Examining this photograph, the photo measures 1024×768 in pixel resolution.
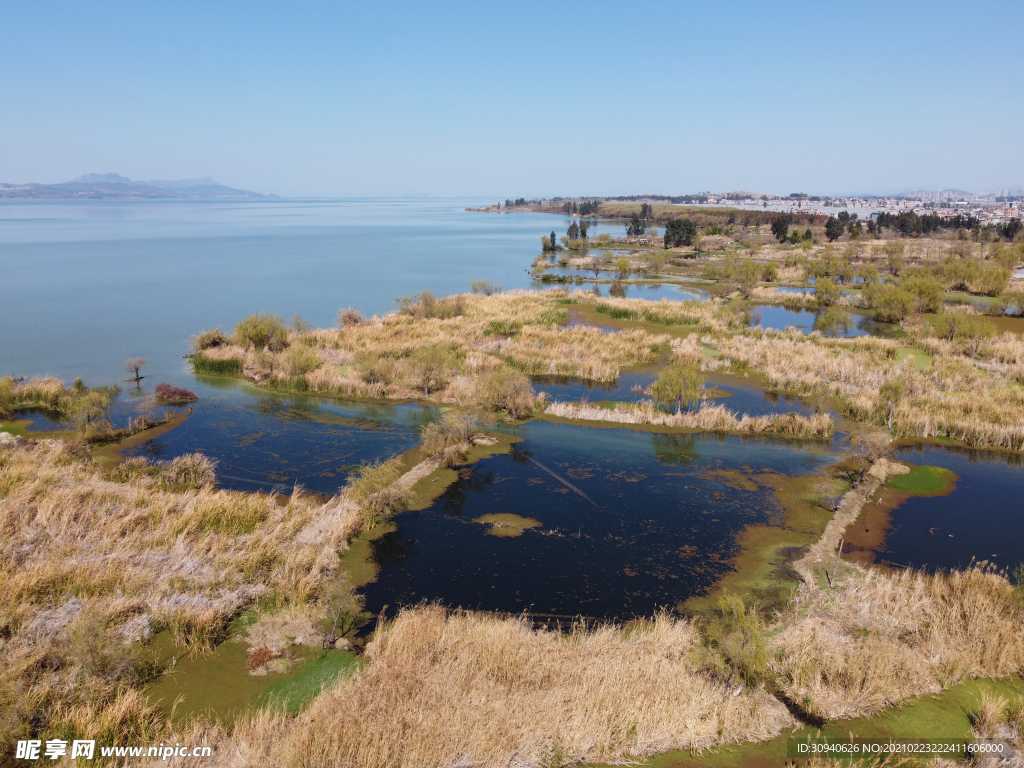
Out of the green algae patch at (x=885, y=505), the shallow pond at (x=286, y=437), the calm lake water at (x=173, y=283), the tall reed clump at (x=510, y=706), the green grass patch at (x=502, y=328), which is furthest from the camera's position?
the green grass patch at (x=502, y=328)

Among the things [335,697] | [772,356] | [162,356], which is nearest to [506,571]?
[335,697]

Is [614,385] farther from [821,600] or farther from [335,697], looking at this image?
[335,697]

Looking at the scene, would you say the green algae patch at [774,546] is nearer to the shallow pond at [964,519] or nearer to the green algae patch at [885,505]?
the green algae patch at [885,505]

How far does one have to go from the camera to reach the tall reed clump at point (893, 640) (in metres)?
11.3

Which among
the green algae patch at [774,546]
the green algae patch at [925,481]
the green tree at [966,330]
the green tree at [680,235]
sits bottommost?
the green algae patch at [774,546]

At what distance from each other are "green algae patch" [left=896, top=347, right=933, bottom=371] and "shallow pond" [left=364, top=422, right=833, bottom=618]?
15.8 m

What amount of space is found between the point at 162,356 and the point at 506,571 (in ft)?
102

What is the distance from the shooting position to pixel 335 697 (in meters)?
10.2

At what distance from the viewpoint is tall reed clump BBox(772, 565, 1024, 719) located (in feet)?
37.0

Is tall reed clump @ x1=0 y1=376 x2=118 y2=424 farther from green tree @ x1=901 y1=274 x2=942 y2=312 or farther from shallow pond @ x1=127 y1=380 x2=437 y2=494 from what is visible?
green tree @ x1=901 y1=274 x2=942 y2=312

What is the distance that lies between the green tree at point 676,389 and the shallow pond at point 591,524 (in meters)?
2.36

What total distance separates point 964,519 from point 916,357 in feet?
71.0

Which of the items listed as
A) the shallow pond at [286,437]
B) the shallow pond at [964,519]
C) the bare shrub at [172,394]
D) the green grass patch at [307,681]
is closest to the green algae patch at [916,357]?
the shallow pond at [964,519]

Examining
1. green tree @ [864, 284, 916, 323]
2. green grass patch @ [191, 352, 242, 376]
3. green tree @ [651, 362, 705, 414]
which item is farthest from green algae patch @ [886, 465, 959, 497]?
green grass patch @ [191, 352, 242, 376]
